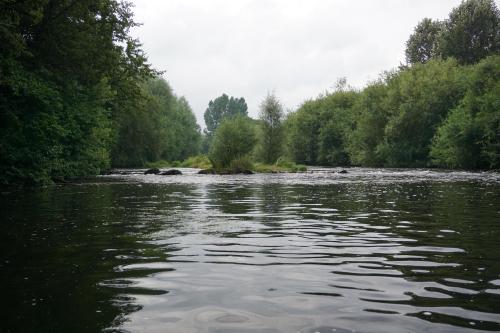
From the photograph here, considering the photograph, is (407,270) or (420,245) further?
(420,245)

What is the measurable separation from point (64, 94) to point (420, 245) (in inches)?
989

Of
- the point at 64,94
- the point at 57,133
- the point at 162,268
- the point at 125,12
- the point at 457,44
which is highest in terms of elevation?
the point at 457,44

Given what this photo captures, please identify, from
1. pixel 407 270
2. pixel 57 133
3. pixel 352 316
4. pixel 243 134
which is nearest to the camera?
pixel 352 316

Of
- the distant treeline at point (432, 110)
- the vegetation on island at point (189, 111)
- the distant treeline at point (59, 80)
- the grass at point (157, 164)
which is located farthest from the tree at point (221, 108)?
the distant treeline at point (59, 80)

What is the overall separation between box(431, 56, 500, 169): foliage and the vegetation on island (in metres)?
0.13

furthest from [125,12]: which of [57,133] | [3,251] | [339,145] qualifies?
[339,145]

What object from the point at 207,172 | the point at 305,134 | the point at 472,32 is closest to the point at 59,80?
the point at 207,172

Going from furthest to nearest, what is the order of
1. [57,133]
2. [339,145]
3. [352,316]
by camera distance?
[339,145] → [57,133] → [352,316]

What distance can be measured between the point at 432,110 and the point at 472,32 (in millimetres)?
22905

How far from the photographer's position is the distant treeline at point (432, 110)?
49812 millimetres

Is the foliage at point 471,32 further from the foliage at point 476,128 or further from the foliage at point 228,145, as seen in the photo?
the foliage at point 228,145

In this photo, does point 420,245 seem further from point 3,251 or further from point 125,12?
point 125,12

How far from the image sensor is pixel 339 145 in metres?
87.1

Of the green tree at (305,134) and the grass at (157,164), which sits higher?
the green tree at (305,134)
